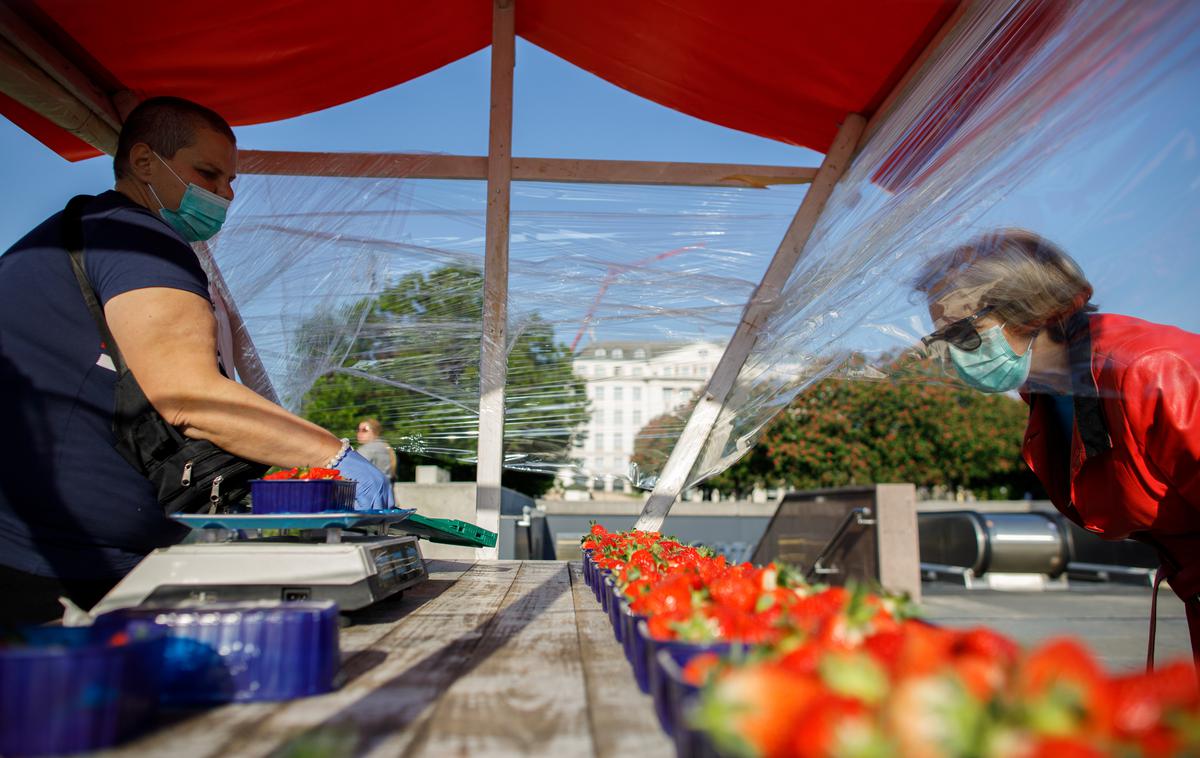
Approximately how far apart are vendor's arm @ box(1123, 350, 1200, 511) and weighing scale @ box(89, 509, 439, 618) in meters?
1.74

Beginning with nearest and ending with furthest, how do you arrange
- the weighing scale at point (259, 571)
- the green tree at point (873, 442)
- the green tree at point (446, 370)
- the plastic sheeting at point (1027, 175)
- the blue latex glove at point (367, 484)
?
the weighing scale at point (259, 571) < the plastic sheeting at point (1027, 175) < the blue latex glove at point (367, 484) < the green tree at point (446, 370) < the green tree at point (873, 442)

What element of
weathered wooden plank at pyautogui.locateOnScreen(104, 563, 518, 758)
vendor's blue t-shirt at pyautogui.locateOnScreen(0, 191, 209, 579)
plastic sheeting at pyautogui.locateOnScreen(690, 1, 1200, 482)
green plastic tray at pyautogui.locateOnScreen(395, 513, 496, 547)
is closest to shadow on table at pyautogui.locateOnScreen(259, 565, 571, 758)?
weathered wooden plank at pyautogui.locateOnScreen(104, 563, 518, 758)

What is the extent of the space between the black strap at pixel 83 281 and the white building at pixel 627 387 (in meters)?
2.53

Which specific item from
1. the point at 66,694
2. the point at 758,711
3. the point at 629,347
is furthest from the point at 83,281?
the point at 629,347

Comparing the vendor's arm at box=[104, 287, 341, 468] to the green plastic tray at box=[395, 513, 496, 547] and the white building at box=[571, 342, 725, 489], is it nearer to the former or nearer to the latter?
the green plastic tray at box=[395, 513, 496, 547]

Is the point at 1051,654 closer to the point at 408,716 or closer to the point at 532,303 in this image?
the point at 408,716

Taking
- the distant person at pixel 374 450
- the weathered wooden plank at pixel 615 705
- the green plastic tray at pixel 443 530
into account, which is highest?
the distant person at pixel 374 450

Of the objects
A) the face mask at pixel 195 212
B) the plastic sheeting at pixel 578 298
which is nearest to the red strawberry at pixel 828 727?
the face mask at pixel 195 212

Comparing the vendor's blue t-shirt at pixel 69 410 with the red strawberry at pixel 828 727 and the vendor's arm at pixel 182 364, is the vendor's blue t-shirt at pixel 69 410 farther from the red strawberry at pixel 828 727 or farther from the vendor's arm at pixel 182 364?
the red strawberry at pixel 828 727

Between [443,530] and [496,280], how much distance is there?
1.77 meters

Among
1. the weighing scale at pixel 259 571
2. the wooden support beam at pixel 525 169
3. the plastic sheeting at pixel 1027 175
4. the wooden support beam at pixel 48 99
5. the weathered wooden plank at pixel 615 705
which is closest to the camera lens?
the weathered wooden plank at pixel 615 705

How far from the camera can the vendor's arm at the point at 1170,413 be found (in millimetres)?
1757

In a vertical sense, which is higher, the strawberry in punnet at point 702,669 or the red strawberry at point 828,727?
the red strawberry at point 828,727

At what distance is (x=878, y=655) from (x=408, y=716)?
0.56 m
